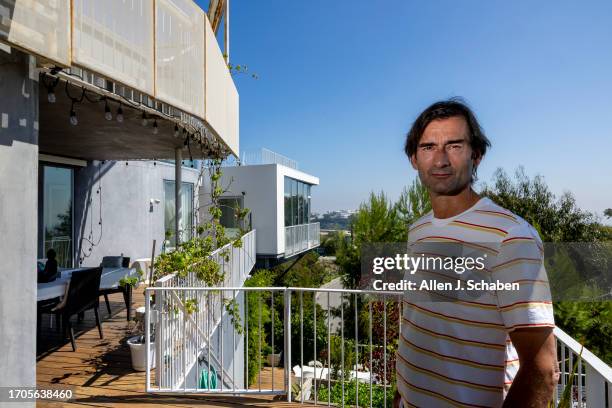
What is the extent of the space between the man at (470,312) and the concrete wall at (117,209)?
902cm

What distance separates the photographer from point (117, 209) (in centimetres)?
1020

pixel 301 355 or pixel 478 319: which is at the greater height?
pixel 478 319

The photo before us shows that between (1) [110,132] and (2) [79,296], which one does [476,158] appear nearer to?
(2) [79,296]

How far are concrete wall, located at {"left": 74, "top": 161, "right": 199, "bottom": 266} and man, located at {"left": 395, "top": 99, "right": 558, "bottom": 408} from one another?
9024mm

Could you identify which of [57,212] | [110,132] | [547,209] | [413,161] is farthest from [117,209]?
[547,209]

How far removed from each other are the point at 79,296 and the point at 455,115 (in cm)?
476

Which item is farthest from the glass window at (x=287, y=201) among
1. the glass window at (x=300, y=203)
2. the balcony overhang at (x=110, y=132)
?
the balcony overhang at (x=110, y=132)

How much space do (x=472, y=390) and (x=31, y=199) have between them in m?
2.63

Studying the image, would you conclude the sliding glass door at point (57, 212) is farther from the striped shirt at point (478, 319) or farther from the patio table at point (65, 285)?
the striped shirt at point (478, 319)

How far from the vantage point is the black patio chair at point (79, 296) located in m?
4.27

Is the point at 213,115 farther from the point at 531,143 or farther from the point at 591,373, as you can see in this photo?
the point at 531,143

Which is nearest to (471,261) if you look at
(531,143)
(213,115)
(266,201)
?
(213,115)

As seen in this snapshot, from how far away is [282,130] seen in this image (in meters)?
24.4

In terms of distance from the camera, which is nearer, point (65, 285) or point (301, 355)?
point (301, 355)
